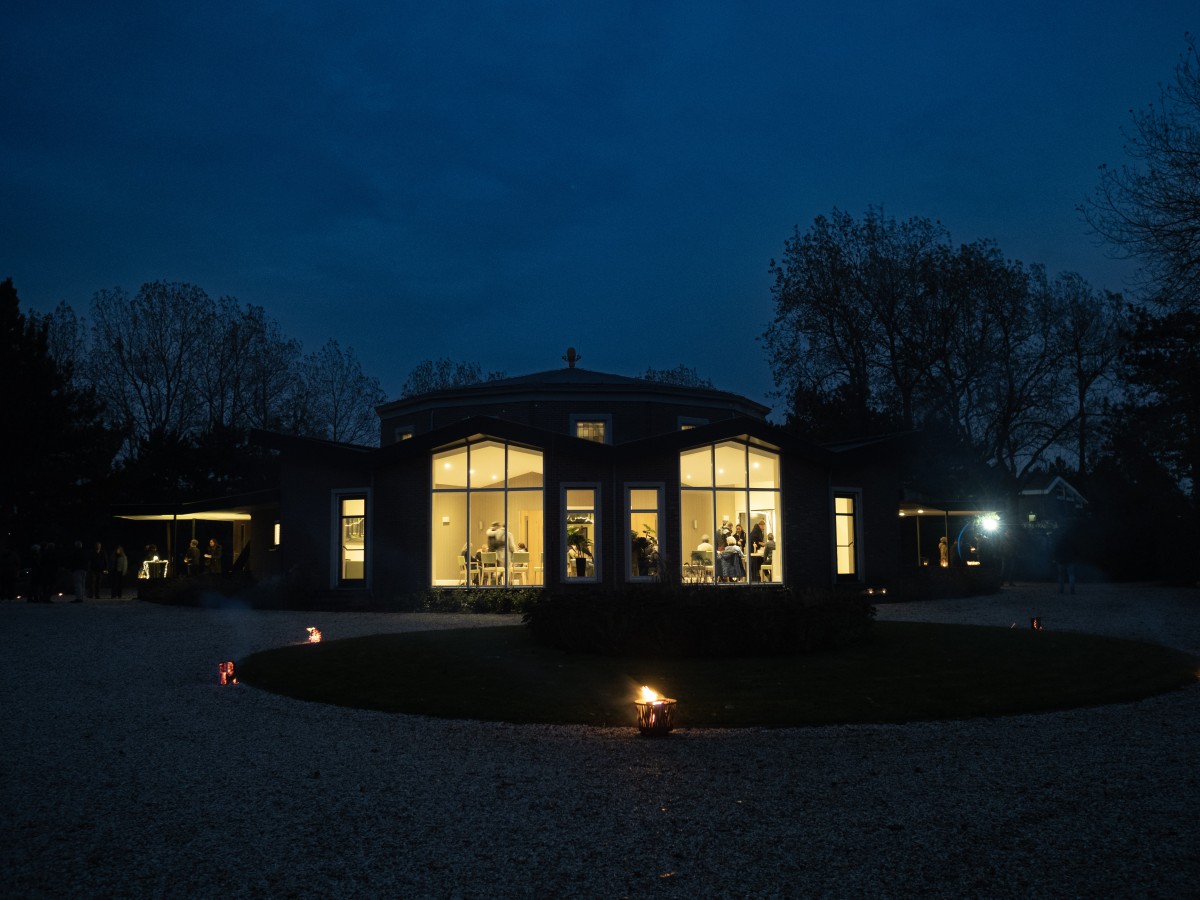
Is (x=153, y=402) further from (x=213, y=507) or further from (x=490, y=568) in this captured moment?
(x=490, y=568)

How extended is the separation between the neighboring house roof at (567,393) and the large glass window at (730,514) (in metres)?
6.45

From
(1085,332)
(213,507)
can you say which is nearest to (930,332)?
(1085,332)

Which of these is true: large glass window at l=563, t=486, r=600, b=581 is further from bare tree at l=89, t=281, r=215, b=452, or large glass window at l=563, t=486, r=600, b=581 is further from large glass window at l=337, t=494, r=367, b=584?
bare tree at l=89, t=281, r=215, b=452

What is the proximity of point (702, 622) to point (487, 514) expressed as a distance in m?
11.5

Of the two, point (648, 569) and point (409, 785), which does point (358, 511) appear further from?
point (409, 785)

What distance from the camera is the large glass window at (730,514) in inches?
894

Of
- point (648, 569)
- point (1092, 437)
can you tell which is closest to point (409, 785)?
point (648, 569)

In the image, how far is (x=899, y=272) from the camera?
3409 centimetres

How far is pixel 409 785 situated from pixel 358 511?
691 inches

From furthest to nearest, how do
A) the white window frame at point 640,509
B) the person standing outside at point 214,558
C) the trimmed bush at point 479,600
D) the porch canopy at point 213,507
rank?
the person standing outside at point 214,558 < the porch canopy at point 213,507 < the white window frame at point 640,509 < the trimmed bush at point 479,600

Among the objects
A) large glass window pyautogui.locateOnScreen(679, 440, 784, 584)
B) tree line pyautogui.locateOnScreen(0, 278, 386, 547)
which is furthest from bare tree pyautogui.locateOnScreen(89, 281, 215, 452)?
large glass window pyautogui.locateOnScreen(679, 440, 784, 584)

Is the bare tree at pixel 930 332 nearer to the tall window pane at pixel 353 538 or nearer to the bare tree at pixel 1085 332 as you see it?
the bare tree at pixel 1085 332

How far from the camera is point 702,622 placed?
39.2 feet

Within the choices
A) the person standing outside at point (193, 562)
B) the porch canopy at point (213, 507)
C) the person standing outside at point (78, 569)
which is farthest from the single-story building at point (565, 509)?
the person standing outside at point (193, 562)
